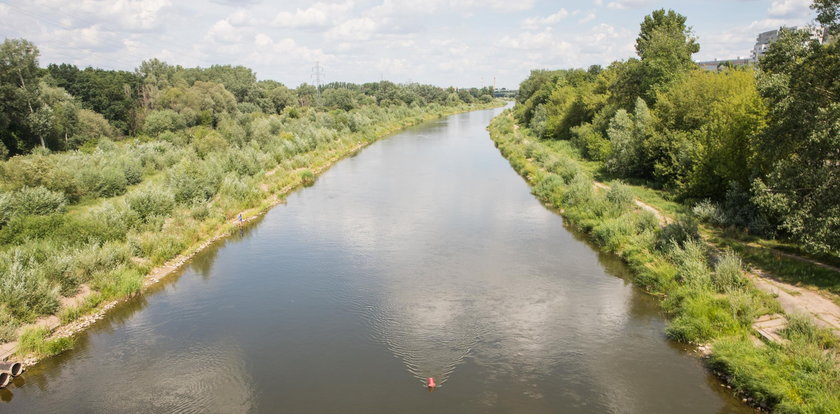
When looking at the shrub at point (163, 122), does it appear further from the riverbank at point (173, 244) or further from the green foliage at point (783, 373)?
the green foliage at point (783, 373)

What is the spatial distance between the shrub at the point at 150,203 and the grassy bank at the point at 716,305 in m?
22.0

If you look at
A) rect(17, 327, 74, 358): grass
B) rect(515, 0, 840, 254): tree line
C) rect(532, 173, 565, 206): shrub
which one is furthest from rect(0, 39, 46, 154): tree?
rect(515, 0, 840, 254): tree line

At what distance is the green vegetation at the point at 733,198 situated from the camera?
12.0 meters

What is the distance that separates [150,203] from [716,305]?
2516cm

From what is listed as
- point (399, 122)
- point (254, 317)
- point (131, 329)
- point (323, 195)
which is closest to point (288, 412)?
point (254, 317)

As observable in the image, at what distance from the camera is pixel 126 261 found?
65.2 feet

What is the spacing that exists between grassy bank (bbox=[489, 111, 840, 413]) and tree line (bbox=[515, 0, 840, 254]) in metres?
2.47

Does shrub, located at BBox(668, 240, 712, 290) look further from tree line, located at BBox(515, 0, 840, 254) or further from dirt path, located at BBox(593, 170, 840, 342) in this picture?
tree line, located at BBox(515, 0, 840, 254)

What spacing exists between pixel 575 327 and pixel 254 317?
10970mm

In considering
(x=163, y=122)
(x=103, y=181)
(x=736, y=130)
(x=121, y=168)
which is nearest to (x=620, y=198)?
(x=736, y=130)

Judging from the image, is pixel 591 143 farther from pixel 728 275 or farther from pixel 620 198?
pixel 728 275

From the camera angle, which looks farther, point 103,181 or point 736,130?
point 103,181

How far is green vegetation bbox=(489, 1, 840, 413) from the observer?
12031 mm

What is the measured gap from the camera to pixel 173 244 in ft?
73.7
